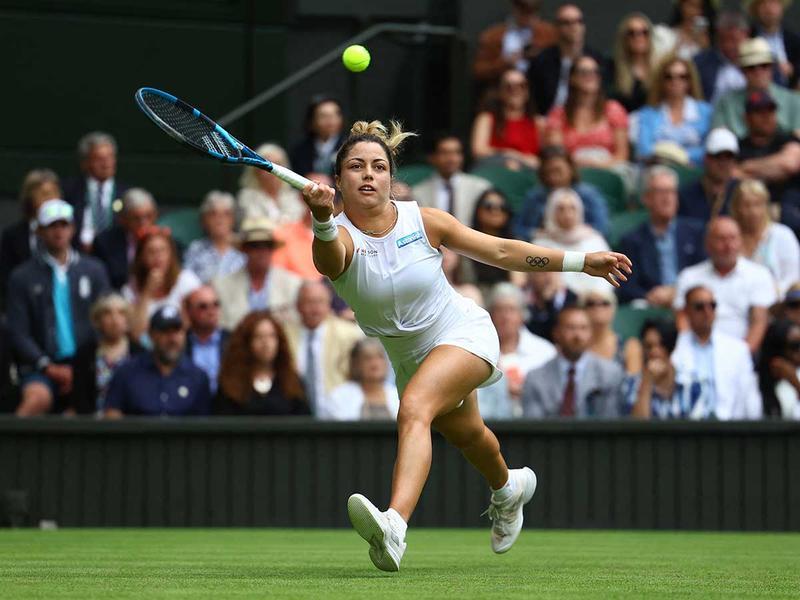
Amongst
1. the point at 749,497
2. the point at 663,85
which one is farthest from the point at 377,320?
the point at 663,85

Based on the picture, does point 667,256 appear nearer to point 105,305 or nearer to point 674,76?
point 674,76

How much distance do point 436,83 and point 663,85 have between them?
2.06 meters

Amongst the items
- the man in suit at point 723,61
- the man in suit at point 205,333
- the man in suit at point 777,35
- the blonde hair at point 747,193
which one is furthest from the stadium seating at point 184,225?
the man in suit at point 777,35

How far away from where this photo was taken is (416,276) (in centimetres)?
668

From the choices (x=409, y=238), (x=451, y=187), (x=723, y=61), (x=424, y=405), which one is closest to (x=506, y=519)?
(x=424, y=405)

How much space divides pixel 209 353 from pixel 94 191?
5.64 ft

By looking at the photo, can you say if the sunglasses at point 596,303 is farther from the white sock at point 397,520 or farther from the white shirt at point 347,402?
the white sock at point 397,520

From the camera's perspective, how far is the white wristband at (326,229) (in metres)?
6.11

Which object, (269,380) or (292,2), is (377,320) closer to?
(269,380)

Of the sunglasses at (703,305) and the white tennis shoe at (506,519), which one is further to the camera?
the sunglasses at (703,305)

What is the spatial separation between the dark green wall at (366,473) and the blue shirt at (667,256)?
1703mm

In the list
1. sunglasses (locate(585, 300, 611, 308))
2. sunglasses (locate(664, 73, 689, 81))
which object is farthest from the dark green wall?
sunglasses (locate(664, 73, 689, 81))

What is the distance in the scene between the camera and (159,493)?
1096 centimetres

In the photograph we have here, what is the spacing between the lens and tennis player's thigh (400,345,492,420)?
640 centimetres
